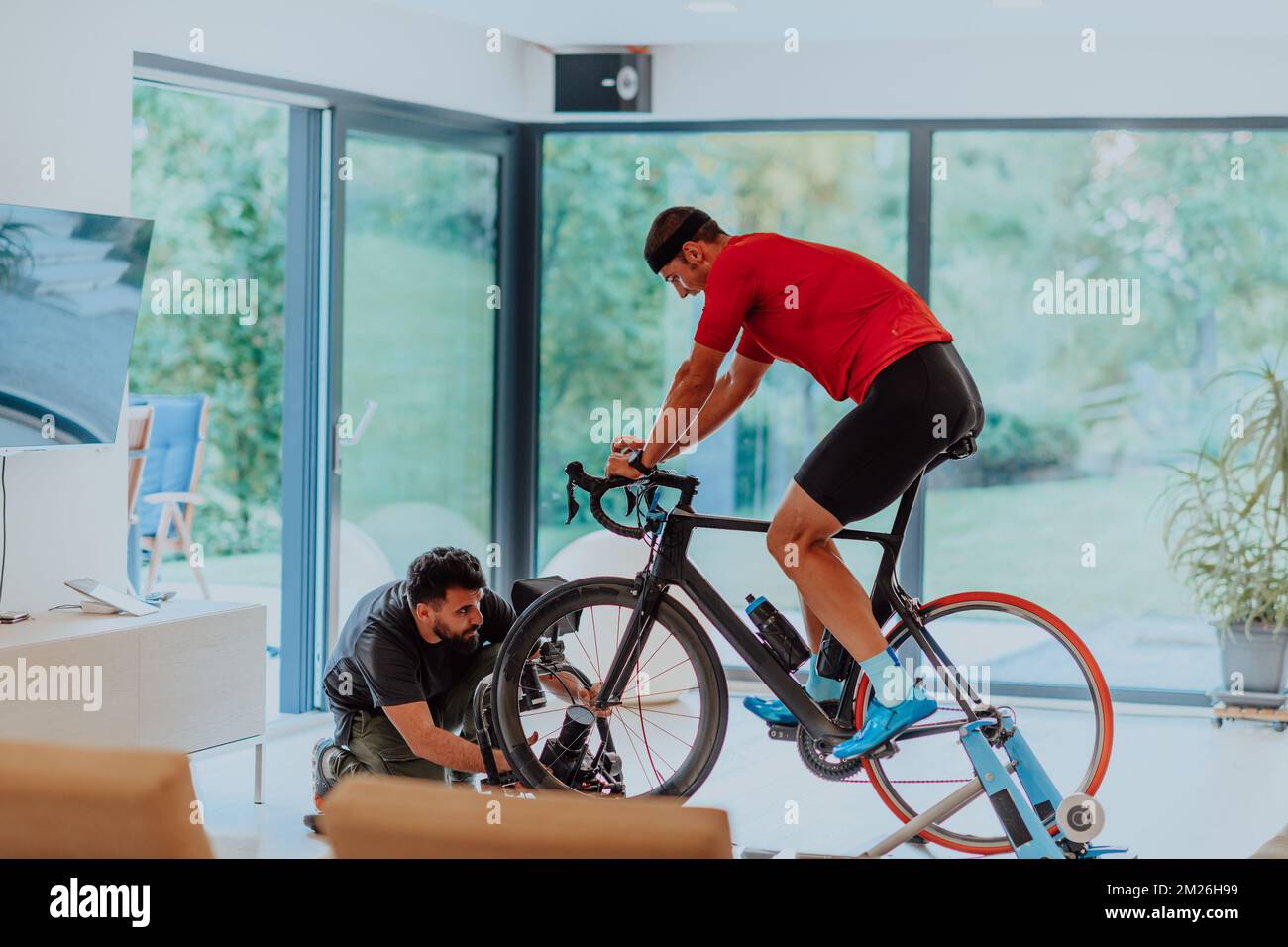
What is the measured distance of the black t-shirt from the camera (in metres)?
3.15

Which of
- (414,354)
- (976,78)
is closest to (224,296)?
(414,354)

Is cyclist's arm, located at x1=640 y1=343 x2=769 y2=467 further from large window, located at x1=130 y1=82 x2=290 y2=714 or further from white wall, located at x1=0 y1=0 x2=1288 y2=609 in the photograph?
large window, located at x1=130 y1=82 x2=290 y2=714

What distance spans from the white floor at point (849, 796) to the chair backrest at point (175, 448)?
1.77 m

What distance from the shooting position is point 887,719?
110 inches

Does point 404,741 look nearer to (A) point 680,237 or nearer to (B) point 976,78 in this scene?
(A) point 680,237

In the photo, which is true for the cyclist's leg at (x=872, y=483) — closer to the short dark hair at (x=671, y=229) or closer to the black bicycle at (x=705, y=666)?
the black bicycle at (x=705, y=666)

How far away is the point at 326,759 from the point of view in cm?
338

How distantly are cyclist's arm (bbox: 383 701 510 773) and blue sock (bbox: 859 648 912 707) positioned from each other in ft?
2.84

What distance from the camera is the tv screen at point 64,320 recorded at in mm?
3357

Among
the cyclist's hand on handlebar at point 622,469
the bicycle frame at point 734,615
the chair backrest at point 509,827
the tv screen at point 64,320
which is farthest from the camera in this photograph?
the tv screen at point 64,320

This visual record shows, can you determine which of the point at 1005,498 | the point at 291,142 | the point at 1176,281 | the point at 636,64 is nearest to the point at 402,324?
the point at 291,142

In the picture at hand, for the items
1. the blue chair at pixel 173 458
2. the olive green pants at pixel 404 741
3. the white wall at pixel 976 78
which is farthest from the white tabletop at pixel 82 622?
the white wall at pixel 976 78

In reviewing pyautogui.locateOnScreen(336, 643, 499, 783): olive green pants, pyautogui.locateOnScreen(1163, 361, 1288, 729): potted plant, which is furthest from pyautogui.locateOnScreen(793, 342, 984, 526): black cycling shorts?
pyautogui.locateOnScreen(1163, 361, 1288, 729): potted plant

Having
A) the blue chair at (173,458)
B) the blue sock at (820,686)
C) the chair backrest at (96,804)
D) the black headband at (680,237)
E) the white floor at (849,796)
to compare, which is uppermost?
the black headband at (680,237)
